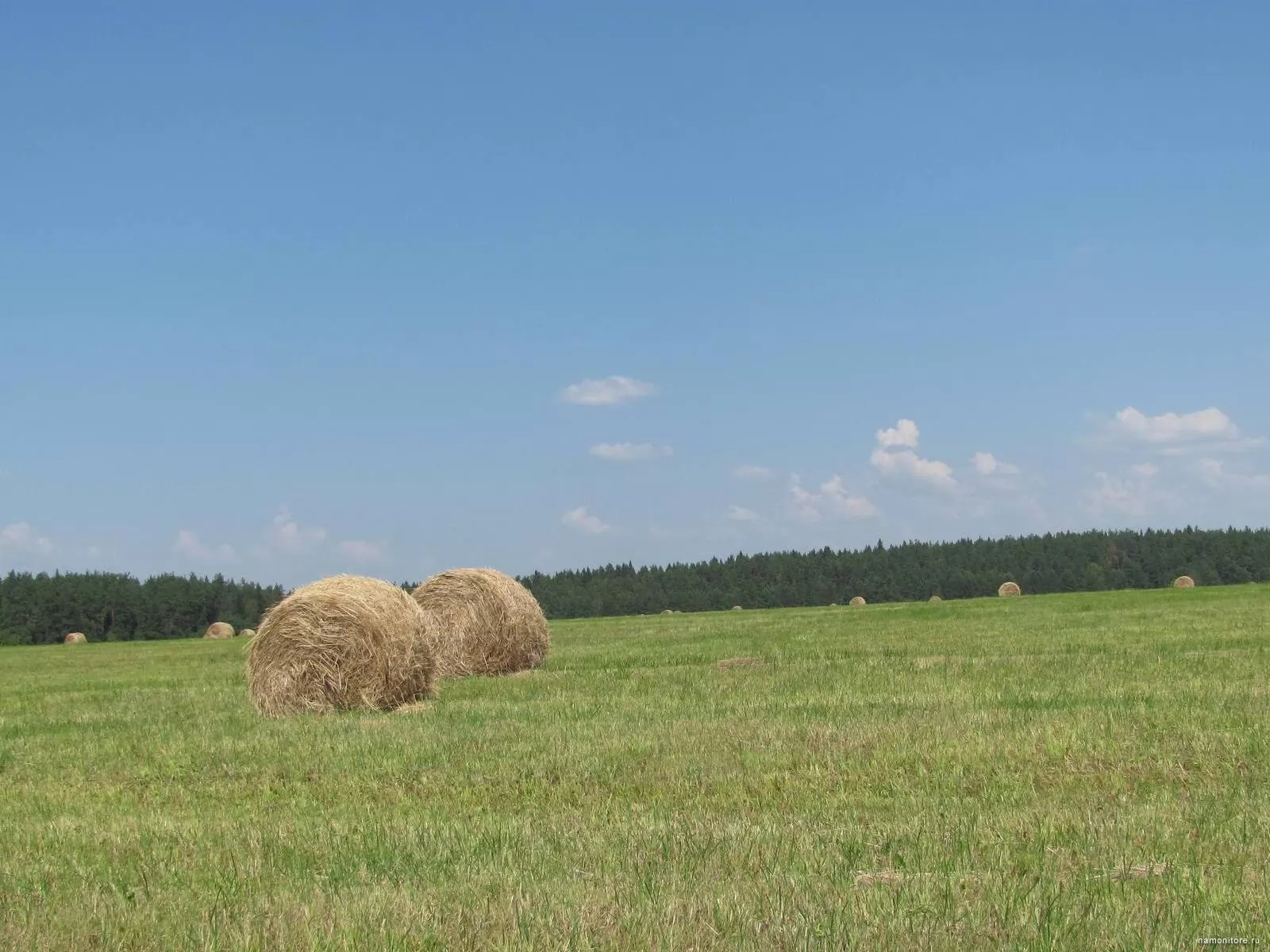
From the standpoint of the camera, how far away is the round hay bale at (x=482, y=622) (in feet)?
73.5

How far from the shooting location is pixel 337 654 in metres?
17.0

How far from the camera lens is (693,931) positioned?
524 cm

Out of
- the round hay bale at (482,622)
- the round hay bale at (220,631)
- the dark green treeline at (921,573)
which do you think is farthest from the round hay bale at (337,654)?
the dark green treeline at (921,573)

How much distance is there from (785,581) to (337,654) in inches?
3904

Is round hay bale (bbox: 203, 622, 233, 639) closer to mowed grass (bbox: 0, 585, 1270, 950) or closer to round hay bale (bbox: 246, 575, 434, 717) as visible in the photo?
mowed grass (bbox: 0, 585, 1270, 950)

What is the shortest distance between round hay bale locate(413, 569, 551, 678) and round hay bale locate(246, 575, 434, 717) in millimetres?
4229

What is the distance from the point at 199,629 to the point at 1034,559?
233ft

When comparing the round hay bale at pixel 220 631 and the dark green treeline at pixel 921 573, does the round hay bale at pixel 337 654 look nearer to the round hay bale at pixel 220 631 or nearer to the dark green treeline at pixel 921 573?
the round hay bale at pixel 220 631

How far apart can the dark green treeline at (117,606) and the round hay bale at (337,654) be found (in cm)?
6629

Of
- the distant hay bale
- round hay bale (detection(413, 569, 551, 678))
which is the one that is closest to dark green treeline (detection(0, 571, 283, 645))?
round hay bale (detection(413, 569, 551, 678))

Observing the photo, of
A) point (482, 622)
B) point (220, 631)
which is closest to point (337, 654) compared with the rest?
point (482, 622)

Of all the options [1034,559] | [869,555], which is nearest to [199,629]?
[869,555]

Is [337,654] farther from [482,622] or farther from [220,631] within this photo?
[220,631]

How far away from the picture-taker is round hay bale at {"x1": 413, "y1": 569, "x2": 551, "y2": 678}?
2239 cm
